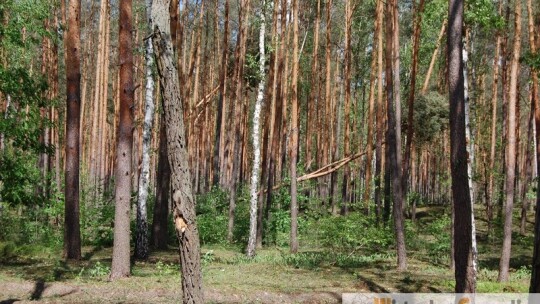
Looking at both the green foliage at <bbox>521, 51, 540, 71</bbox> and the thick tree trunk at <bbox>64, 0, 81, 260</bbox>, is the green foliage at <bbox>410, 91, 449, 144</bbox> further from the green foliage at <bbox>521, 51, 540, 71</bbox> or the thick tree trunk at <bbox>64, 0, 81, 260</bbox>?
the thick tree trunk at <bbox>64, 0, 81, 260</bbox>

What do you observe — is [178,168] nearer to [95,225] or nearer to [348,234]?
[348,234]

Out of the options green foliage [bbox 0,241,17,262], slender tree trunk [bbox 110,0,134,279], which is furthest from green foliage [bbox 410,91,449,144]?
green foliage [bbox 0,241,17,262]

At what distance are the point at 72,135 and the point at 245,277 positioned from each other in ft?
19.8

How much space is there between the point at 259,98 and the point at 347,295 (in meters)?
7.81

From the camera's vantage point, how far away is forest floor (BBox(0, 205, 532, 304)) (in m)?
10.6

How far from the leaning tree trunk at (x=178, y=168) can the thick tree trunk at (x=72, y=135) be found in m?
9.81

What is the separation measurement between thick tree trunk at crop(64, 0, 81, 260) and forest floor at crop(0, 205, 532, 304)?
32.7 inches

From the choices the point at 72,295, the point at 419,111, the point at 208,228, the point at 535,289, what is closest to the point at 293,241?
the point at 208,228

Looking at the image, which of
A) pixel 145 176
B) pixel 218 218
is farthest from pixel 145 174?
pixel 218 218

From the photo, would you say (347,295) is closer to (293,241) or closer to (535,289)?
(535,289)

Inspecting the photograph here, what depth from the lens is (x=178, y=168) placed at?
584 centimetres

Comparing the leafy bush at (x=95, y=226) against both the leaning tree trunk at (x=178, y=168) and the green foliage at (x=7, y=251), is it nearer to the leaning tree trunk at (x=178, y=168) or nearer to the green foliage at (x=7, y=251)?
the green foliage at (x=7, y=251)

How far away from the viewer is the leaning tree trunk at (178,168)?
225 inches

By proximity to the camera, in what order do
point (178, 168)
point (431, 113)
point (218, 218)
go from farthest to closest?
point (431, 113)
point (218, 218)
point (178, 168)
